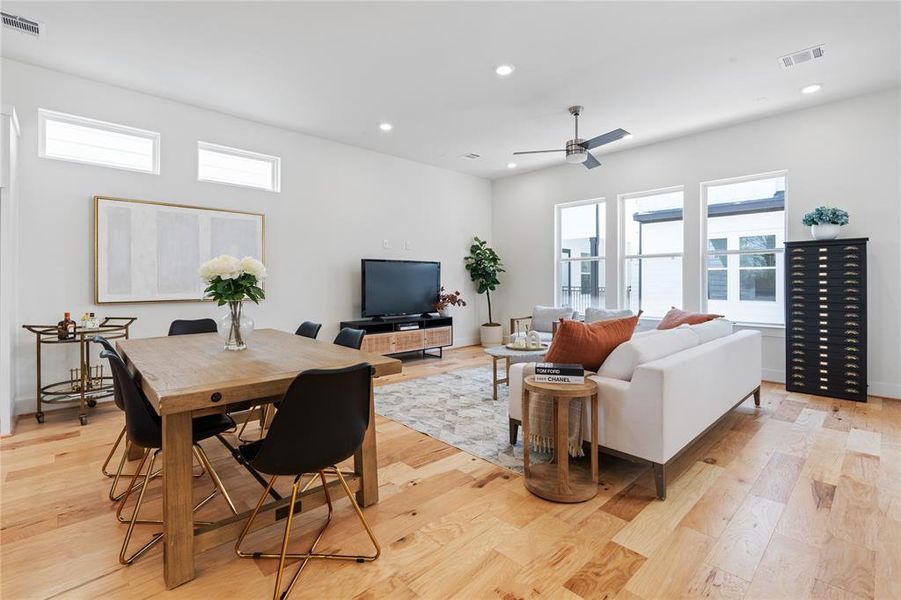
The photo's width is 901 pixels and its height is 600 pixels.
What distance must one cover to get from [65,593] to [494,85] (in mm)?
4396

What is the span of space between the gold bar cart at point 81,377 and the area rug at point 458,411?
93.0 inches

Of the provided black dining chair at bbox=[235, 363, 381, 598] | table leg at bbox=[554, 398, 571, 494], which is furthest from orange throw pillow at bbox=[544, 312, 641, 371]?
black dining chair at bbox=[235, 363, 381, 598]

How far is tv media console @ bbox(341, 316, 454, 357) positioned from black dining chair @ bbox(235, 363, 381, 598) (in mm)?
3883

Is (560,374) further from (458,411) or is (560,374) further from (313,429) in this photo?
(458,411)

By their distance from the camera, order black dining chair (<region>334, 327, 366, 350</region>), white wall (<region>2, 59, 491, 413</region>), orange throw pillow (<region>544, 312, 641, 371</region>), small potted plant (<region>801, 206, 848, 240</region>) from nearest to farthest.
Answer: orange throw pillow (<region>544, 312, 641, 371</region>), black dining chair (<region>334, 327, 366, 350</region>), white wall (<region>2, 59, 491, 413</region>), small potted plant (<region>801, 206, 848, 240</region>)

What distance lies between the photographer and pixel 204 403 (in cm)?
155

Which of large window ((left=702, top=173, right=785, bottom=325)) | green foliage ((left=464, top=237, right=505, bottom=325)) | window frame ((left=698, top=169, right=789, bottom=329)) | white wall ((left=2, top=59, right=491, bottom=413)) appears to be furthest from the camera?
green foliage ((left=464, top=237, right=505, bottom=325))

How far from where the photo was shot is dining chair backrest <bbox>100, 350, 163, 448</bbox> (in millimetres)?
1863

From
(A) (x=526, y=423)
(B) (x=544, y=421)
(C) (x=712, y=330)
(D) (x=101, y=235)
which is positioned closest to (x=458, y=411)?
(B) (x=544, y=421)

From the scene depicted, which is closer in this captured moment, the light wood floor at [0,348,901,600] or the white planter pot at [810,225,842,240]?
the light wood floor at [0,348,901,600]

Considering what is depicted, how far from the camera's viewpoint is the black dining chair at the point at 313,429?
1.57 metres

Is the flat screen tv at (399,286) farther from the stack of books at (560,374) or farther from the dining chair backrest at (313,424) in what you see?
the dining chair backrest at (313,424)

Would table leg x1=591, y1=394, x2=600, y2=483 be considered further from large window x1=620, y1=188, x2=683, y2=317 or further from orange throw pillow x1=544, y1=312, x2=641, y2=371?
large window x1=620, y1=188, x2=683, y2=317

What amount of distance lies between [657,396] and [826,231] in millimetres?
3536
